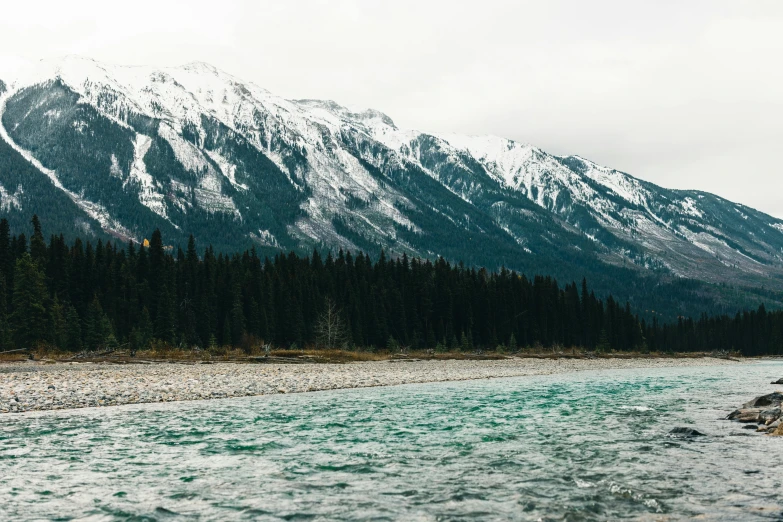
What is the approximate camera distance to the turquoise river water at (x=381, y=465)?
1220 cm

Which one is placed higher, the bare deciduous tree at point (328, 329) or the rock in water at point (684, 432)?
the bare deciduous tree at point (328, 329)

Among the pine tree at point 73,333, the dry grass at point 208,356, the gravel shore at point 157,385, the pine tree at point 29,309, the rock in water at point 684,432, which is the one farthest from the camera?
the pine tree at point 73,333

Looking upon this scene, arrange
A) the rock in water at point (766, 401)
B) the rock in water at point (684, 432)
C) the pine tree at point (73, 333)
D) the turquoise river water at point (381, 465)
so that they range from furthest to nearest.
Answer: the pine tree at point (73, 333) < the rock in water at point (766, 401) < the rock in water at point (684, 432) < the turquoise river water at point (381, 465)

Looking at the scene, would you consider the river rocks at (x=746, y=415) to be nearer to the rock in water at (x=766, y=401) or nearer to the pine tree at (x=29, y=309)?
the rock in water at (x=766, y=401)

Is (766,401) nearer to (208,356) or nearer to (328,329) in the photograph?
(208,356)

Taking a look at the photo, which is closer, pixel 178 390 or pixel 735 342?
pixel 178 390

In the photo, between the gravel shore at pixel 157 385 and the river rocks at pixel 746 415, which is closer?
the river rocks at pixel 746 415

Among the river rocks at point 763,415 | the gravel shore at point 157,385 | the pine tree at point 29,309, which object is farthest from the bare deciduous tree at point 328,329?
the river rocks at point 763,415

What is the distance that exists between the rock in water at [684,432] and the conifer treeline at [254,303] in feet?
219

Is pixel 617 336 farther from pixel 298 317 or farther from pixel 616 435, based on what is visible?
pixel 616 435

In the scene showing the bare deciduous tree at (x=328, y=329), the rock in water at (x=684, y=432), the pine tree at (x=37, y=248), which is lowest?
the rock in water at (x=684, y=432)

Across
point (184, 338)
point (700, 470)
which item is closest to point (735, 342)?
point (184, 338)

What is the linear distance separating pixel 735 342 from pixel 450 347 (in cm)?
12677

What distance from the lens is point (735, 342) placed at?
19512 cm
